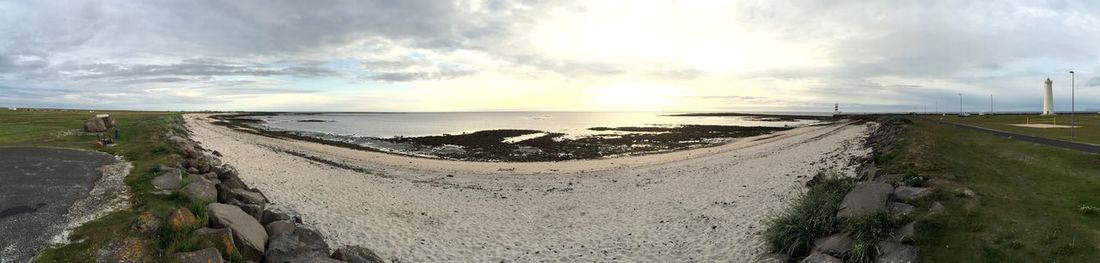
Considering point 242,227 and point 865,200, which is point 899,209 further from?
point 242,227

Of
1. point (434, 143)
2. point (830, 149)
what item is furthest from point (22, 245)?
point (434, 143)

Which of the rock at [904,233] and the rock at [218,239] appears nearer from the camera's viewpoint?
the rock at [218,239]

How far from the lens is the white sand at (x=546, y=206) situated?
11859 mm

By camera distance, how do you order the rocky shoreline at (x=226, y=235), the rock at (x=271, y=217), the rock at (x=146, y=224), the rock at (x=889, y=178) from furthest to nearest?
the rock at (x=889, y=178) → the rock at (x=271, y=217) → the rock at (x=146, y=224) → the rocky shoreline at (x=226, y=235)

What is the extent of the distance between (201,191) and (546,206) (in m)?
9.88

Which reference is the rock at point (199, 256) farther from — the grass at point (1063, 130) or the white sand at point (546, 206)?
the grass at point (1063, 130)

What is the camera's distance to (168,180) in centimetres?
1209

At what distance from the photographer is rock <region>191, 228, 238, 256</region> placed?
7.91 m

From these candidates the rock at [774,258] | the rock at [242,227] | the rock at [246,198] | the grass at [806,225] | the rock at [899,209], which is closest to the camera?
the rock at [242,227]

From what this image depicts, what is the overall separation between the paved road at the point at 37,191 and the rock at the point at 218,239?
1998mm

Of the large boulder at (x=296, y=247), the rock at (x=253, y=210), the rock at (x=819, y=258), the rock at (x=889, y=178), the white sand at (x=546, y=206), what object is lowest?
the white sand at (x=546, y=206)

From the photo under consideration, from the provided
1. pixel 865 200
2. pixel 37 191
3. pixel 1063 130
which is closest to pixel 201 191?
pixel 37 191

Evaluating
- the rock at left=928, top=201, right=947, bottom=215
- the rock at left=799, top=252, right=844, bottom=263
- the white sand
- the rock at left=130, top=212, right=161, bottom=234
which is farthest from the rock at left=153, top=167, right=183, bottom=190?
the rock at left=928, top=201, right=947, bottom=215

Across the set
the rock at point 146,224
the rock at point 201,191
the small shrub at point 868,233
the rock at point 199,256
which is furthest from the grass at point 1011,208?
the rock at point 201,191
